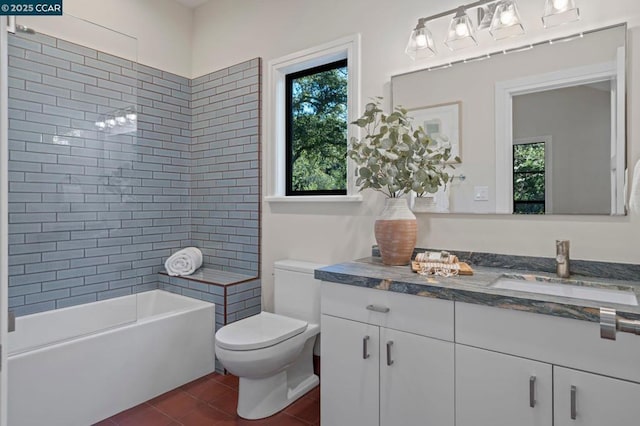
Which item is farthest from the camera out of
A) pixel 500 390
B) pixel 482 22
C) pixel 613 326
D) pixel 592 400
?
pixel 482 22

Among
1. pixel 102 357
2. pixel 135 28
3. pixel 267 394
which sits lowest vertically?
pixel 267 394

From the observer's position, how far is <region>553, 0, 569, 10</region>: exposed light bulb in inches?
63.6

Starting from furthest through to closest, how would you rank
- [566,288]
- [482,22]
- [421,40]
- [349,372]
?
[421,40] < [482,22] < [349,372] < [566,288]

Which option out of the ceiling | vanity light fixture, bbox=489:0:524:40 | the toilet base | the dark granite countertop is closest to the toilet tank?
the toilet base

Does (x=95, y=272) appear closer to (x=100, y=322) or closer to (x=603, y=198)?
(x=100, y=322)

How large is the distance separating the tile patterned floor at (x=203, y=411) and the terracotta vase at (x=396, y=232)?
99 cm

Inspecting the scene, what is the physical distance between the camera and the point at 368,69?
89.0 inches

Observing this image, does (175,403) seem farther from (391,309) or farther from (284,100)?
(284,100)

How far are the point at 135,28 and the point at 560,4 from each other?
290 centimetres

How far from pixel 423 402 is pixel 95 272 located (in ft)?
7.77

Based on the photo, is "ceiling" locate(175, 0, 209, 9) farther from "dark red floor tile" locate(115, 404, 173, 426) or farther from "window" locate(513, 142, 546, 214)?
"dark red floor tile" locate(115, 404, 173, 426)

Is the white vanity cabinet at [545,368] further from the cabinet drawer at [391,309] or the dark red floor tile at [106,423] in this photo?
the dark red floor tile at [106,423]

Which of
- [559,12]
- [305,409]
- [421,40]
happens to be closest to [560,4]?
[559,12]

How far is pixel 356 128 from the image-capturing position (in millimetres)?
2289
